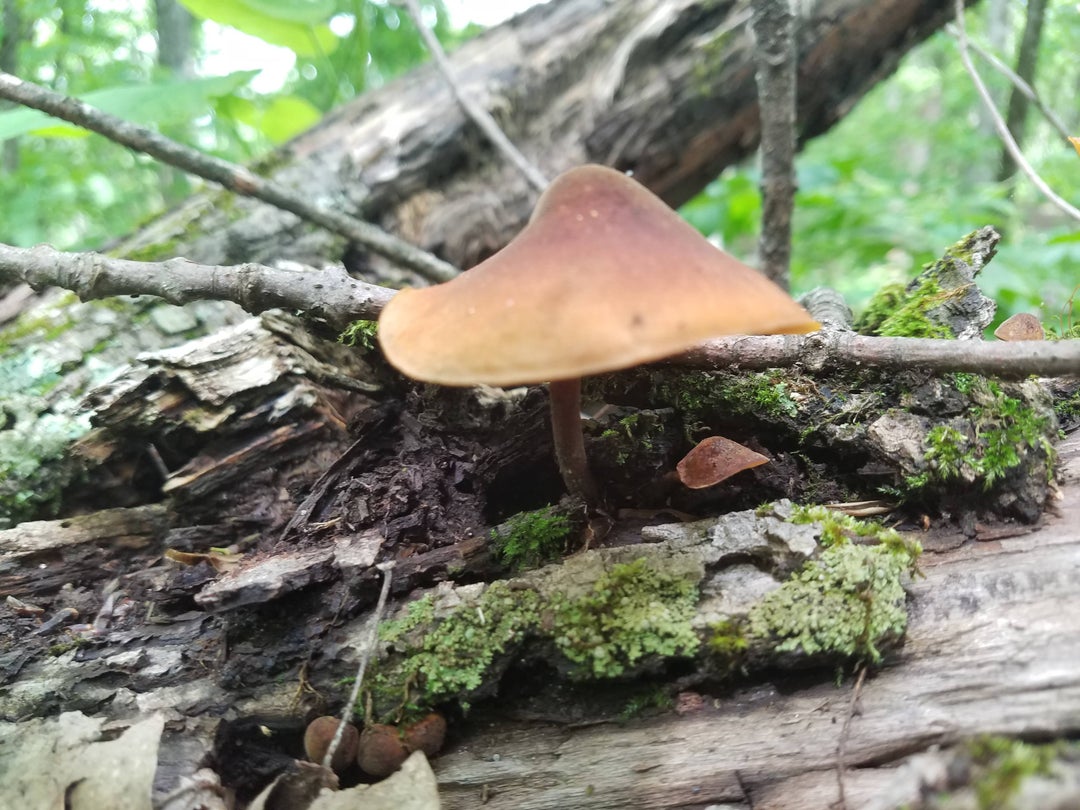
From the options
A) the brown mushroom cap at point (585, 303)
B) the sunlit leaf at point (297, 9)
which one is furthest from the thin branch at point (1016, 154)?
the sunlit leaf at point (297, 9)

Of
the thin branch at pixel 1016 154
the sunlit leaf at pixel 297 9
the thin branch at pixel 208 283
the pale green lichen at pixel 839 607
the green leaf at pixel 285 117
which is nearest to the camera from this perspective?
the pale green lichen at pixel 839 607

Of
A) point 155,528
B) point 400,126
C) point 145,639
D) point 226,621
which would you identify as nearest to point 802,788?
point 226,621

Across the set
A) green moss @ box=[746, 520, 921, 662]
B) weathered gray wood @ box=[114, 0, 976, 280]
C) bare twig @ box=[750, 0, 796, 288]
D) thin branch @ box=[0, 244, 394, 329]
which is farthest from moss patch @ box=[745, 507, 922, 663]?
weathered gray wood @ box=[114, 0, 976, 280]

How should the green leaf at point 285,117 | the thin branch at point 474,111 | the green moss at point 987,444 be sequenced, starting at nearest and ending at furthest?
the green moss at point 987,444 → the thin branch at point 474,111 → the green leaf at point 285,117

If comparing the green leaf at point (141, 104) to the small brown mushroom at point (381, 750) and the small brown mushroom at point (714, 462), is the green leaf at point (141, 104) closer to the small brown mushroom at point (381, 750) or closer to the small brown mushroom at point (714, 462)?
the small brown mushroom at point (381, 750)

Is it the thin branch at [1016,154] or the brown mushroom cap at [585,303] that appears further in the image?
the thin branch at [1016,154]

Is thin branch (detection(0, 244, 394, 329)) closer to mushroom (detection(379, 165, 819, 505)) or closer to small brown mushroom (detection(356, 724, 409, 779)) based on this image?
mushroom (detection(379, 165, 819, 505))

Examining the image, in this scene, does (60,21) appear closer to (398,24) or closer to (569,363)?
(398,24)
